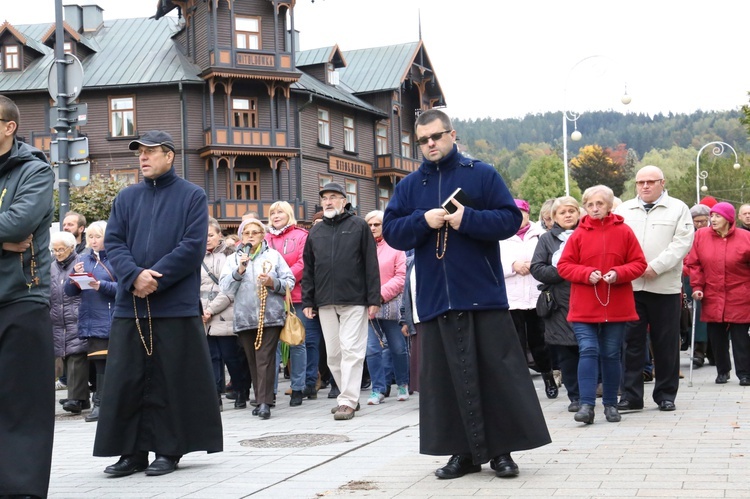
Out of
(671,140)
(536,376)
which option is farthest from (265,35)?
(671,140)

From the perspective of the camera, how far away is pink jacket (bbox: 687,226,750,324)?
12594 millimetres

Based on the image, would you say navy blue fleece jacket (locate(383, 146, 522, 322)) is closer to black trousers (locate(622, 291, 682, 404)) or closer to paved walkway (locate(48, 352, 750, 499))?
paved walkway (locate(48, 352, 750, 499))

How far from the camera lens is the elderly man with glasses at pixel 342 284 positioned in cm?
1072

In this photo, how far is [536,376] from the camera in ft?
48.1

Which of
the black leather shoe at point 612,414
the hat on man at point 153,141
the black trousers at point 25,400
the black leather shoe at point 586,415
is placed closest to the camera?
the black trousers at point 25,400

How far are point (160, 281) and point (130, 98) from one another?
3856 centimetres

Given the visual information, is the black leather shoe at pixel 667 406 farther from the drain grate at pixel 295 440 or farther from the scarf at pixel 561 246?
the drain grate at pixel 295 440

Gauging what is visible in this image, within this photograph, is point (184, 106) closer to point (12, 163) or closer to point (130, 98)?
point (130, 98)

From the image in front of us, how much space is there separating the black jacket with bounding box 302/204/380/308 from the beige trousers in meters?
0.12

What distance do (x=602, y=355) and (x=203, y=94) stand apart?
1442 inches

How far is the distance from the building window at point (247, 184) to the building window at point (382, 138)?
9.63 m

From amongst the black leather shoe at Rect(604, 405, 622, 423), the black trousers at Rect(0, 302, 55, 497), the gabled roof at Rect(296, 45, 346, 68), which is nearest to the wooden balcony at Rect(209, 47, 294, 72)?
the gabled roof at Rect(296, 45, 346, 68)

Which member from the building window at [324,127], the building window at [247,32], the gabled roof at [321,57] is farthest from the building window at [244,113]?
the gabled roof at [321,57]

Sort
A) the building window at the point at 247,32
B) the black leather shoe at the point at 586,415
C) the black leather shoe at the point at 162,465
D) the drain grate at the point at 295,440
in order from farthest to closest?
the building window at the point at 247,32 < the black leather shoe at the point at 586,415 < the drain grate at the point at 295,440 < the black leather shoe at the point at 162,465
